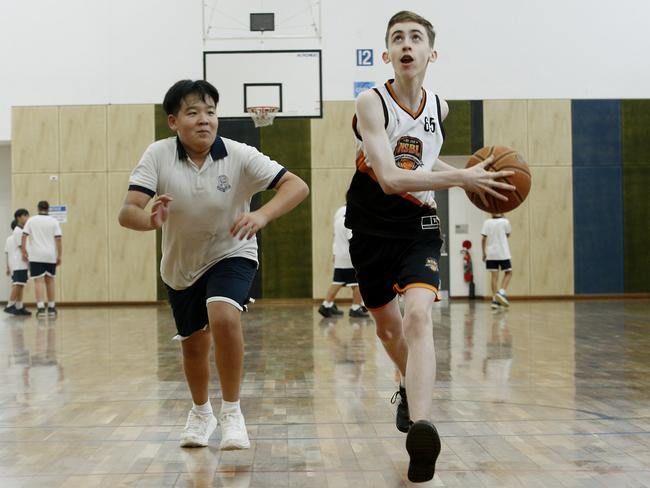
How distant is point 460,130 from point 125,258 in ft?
21.4

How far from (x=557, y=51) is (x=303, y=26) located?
470cm


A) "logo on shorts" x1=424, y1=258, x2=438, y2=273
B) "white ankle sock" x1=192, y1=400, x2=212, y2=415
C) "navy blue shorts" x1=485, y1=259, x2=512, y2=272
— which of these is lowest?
"white ankle sock" x1=192, y1=400, x2=212, y2=415

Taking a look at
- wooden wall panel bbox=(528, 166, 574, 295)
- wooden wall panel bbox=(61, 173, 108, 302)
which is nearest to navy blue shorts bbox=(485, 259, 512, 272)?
wooden wall panel bbox=(528, 166, 574, 295)

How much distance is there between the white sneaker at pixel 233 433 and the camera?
3.48 meters

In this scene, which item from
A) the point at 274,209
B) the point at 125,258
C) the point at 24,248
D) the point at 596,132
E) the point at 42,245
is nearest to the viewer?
the point at 274,209

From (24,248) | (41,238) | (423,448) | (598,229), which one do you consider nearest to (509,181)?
(423,448)

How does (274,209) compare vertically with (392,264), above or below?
above

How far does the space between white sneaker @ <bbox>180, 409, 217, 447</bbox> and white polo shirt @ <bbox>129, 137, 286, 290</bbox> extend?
58 cm

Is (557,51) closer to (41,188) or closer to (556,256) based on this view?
(556,256)

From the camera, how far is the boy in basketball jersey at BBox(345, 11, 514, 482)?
3.19 m

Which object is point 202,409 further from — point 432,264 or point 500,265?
point 500,265

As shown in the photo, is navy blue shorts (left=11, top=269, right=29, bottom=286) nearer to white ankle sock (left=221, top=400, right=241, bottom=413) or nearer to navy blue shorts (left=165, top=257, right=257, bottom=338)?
navy blue shorts (left=165, top=257, right=257, bottom=338)

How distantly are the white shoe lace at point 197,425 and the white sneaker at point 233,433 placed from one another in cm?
11

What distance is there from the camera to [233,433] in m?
3.51
